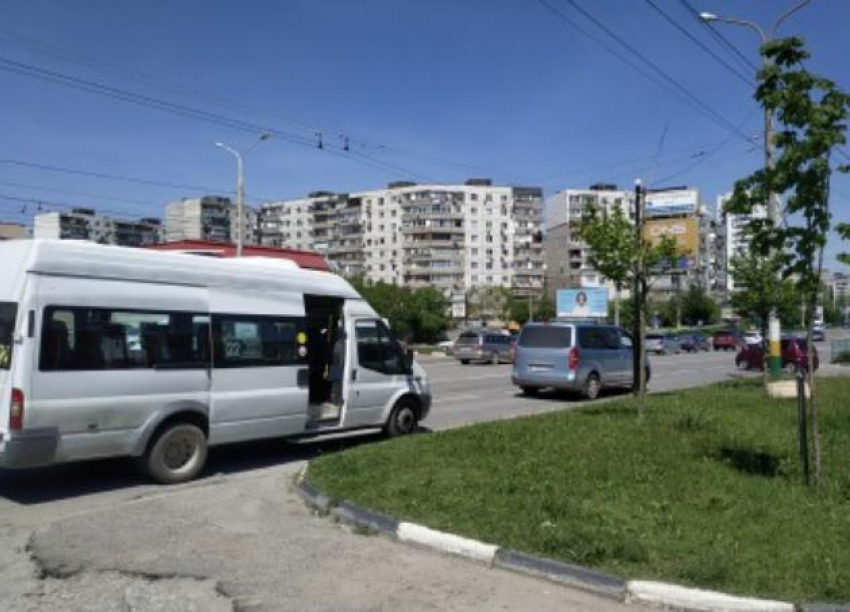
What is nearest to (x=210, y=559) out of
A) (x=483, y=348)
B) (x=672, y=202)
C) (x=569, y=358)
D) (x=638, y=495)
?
(x=638, y=495)

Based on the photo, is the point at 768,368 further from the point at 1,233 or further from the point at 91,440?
the point at 1,233

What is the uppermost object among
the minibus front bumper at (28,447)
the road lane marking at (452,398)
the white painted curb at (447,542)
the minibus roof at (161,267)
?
the minibus roof at (161,267)

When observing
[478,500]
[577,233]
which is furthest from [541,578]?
[577,233]

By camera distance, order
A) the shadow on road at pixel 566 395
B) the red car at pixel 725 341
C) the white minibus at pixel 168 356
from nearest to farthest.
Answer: the white minibus at pixel 168 356 → the shadow on road at pixel 566 395 → the red car at pixel 725 341

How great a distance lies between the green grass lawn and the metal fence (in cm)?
3363

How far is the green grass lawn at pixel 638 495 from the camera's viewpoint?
18.9 feet

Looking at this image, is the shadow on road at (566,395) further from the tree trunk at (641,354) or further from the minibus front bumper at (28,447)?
the minibus front bumper at (28,447)

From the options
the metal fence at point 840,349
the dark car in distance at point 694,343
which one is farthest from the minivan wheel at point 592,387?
the dark car in distance at point 694,343

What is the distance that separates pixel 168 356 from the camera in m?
9.27

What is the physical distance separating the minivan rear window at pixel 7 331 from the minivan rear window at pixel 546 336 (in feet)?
46.4

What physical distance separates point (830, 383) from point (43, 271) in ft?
64.9

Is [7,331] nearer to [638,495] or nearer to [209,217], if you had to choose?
[638,495]

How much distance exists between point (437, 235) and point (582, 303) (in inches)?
1999

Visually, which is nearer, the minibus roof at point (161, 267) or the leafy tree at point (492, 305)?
the minibus roof at point (161, 267)
